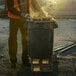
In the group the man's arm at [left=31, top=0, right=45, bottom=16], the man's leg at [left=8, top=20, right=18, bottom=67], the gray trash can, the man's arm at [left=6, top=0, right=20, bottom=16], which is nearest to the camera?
the gray trash can

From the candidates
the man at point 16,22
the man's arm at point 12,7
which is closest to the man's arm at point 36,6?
the man at point 16,22

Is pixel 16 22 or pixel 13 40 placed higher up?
pixel 16 22

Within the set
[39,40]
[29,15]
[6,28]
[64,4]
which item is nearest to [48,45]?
[39,40]

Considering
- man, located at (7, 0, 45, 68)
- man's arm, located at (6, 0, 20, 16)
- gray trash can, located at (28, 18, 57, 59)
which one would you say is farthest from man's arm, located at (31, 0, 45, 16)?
gray trash can, located at (28, 18, 57, 59)

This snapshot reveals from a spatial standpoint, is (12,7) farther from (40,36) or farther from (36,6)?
(40,36)

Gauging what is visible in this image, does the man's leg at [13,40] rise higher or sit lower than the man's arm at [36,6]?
lower

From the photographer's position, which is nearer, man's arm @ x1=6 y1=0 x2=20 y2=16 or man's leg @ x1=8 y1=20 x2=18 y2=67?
man's arm @ x1=6 y1=0 x2=20 y2=16

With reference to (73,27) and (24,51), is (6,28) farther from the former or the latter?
(24,51)

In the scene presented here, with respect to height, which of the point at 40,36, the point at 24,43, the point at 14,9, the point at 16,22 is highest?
the point at 14,9

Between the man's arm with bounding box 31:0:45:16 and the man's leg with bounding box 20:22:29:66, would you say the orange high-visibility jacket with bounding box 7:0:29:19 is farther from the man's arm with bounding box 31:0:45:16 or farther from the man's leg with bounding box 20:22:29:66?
the man's arm with bounding box 31:0:45:16

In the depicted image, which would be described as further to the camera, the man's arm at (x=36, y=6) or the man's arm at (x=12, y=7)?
the man's arm at (x=36, y=6)

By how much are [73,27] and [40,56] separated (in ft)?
27.1

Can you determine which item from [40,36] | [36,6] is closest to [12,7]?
[36,6]

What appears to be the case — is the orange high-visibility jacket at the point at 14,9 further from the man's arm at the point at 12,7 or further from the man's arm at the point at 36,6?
the man's arm at the point at 36,6
